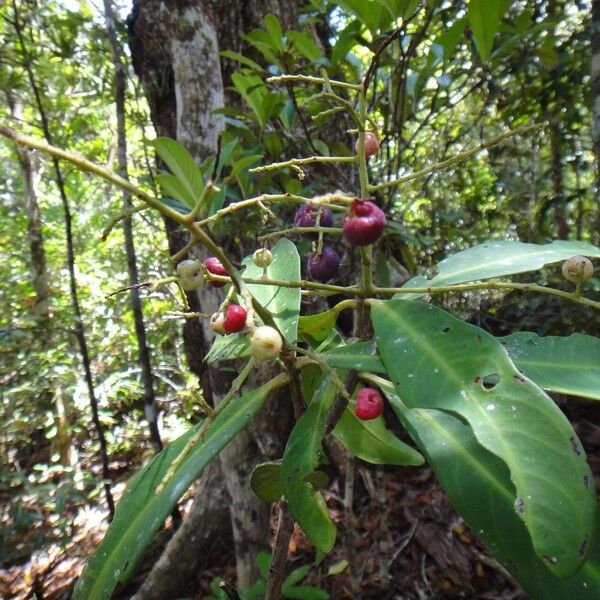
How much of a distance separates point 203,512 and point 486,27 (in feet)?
7.94

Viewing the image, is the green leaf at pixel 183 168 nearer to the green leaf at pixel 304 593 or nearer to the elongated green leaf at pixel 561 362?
the elongated green leaf at pixel 561 362

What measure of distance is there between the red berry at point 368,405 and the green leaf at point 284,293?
5.8 inches

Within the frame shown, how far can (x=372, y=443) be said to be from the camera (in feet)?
3.44

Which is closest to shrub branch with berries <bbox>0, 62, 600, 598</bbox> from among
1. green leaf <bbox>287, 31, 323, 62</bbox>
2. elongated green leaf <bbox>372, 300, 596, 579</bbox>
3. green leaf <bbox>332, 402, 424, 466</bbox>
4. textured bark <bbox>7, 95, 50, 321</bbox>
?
elongated green leaf <bbox>372, 300, 596, 579</bbox>

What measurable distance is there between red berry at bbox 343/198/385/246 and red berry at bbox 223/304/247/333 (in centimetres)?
18

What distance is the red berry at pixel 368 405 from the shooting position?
2.51 ft

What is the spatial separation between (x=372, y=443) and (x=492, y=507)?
14.8 inches

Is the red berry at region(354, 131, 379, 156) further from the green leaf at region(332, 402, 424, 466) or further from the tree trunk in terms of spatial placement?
the tree trunk

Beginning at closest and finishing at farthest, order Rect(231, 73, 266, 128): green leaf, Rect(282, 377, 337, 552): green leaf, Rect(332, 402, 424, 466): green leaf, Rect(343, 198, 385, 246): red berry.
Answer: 1. Rect(343, 198, 385, 246): red berry
2. Rect(282, 377, 337, 552): green leaf
3. Rect(332, 402, 424, 466): green leaf
4. Rect(231, 73, 266, 128): green leaf

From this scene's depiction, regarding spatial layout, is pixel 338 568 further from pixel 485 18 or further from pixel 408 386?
pixel 485 18

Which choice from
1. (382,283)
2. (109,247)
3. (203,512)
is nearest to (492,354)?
(382,283)

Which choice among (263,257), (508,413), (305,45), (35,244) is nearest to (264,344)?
(263,257)

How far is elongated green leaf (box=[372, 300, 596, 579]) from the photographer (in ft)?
1.70

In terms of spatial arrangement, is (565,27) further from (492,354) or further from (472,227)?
(492,354)
